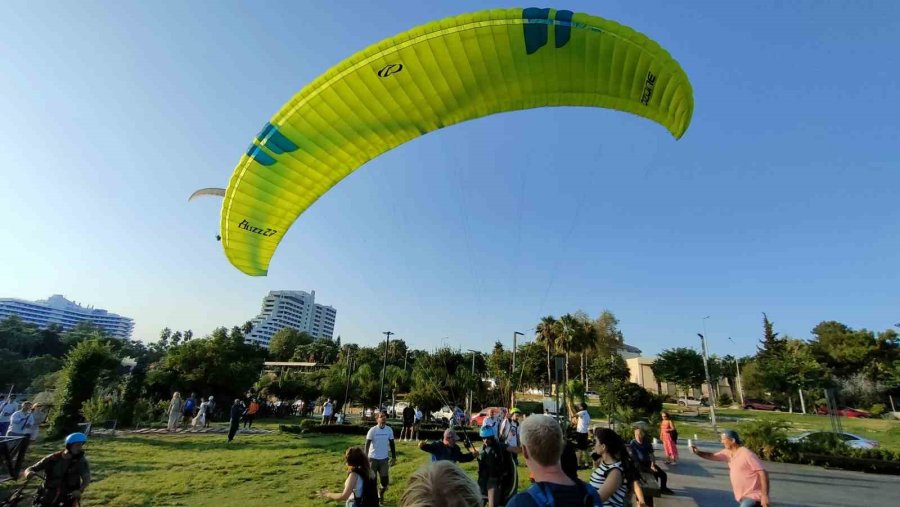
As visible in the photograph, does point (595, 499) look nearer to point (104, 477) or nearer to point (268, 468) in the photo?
point (268, 468)

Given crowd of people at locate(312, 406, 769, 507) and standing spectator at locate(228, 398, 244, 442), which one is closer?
crowd of people at locate(312, 406, 769, 507)

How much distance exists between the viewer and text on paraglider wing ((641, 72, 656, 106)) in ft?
25.6

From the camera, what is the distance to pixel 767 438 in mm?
14586

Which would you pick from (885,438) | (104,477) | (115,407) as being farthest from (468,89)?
(885,438)

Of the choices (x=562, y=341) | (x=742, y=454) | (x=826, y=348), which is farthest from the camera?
(x=826, y=348)

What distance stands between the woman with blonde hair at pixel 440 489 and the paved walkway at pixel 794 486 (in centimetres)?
769

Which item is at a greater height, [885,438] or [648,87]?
[648,87]

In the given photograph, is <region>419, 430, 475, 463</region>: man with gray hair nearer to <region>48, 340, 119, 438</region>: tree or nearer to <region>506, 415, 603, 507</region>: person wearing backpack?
<region>506, 415, 603, 507</region>: person wearing backpack

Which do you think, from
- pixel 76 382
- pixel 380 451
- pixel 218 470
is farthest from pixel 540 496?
pixel 76 382

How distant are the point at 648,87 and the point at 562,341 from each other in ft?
150

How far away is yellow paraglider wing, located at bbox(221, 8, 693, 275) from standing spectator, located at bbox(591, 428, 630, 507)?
6.38 meters

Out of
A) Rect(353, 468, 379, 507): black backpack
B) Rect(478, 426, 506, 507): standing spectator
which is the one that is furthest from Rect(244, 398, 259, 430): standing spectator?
Rect(353, 468, 379, 507): black backpack

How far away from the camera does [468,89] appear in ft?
26.8

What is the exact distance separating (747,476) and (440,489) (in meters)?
5.08
